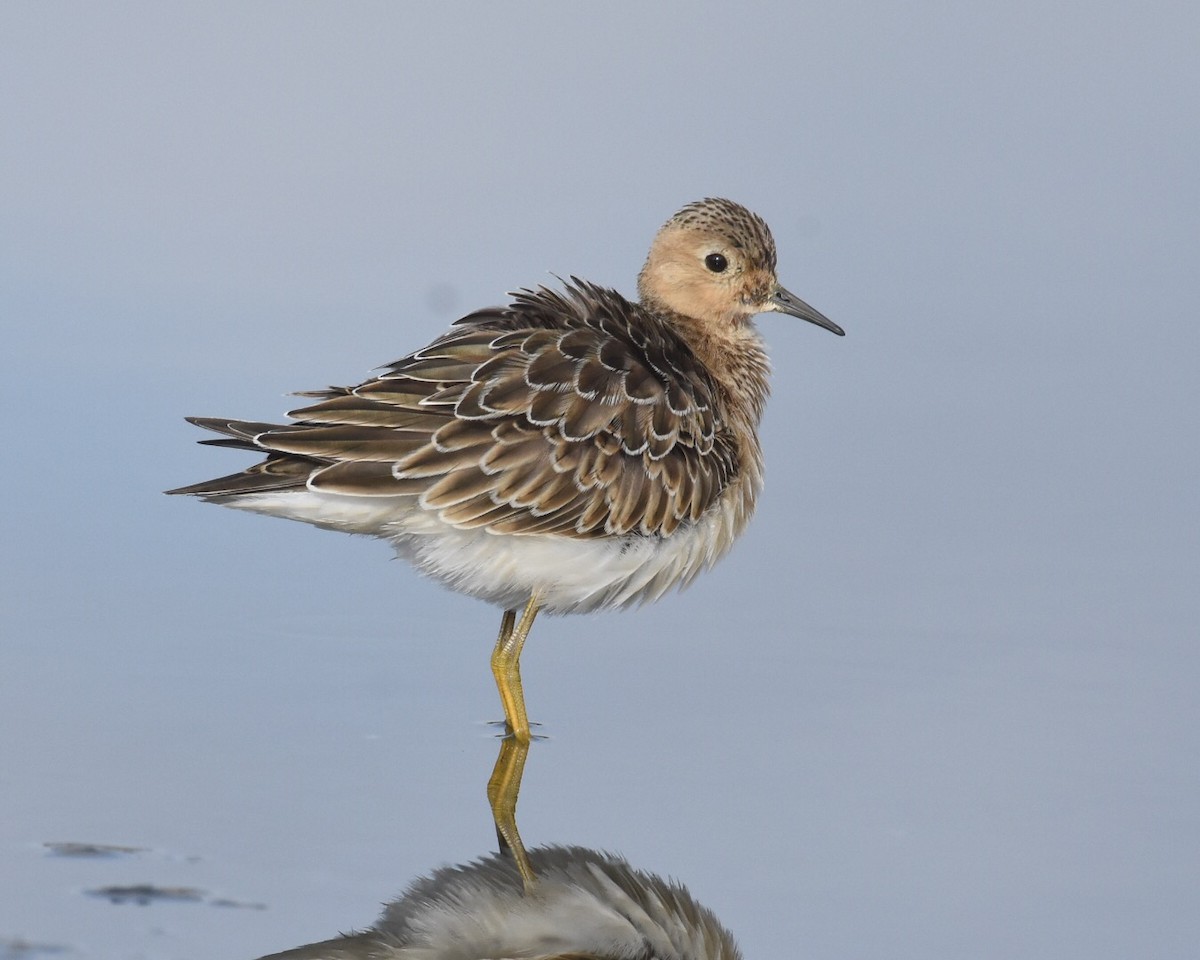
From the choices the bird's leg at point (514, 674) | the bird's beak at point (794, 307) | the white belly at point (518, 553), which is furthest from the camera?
the bird's beak at point (794, 307)

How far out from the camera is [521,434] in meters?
7.55

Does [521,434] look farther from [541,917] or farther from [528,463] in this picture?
[541,917]

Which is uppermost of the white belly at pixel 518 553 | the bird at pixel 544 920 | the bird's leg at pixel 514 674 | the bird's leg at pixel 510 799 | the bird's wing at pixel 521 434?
the bird's wing at pixel 521 434

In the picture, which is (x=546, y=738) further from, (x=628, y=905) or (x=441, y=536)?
(x=628, y=905)

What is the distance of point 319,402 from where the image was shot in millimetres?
7480

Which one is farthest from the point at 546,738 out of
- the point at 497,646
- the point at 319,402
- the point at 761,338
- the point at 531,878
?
the point at 761,338

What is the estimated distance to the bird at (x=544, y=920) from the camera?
579cm

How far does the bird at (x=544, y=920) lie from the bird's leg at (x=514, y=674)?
1267mm

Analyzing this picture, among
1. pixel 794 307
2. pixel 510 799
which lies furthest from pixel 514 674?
pixel 794 307

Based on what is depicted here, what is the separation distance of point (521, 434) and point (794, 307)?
2461 millimetres

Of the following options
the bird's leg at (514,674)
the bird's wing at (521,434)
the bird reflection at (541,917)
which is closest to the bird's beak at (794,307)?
the bird's wing at (521,434)

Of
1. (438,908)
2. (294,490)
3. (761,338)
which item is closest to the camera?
(438,908)

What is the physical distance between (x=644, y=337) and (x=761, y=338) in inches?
54.7

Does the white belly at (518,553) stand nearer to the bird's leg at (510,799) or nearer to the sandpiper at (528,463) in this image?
the sandpiper at (528,463)
